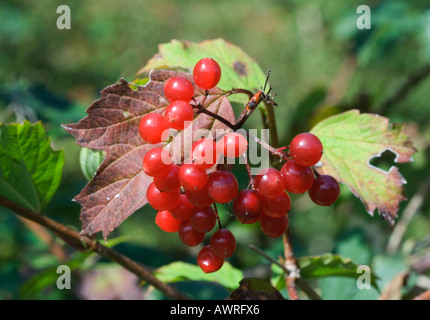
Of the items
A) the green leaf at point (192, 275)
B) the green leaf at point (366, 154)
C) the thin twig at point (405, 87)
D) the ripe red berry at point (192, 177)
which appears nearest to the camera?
the ripe red berry at point (192, 177)

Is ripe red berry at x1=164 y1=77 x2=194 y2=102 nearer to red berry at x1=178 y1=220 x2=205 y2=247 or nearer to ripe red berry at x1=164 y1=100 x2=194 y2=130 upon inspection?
ripe red berry at x1=164 y1=100 x2=194 y2=130

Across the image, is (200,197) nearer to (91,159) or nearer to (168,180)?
(168,180)

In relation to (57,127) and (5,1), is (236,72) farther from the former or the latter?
(5,1)

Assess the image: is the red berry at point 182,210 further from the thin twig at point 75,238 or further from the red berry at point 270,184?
the thin twig at point 75,238

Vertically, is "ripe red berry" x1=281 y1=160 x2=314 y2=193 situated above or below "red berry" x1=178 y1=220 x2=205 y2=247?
above

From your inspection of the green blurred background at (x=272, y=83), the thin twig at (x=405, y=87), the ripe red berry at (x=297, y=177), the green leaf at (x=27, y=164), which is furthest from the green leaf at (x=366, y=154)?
the thin twig at (x=405, y=87)

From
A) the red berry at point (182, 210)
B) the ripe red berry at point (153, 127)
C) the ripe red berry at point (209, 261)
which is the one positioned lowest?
the ripe red berry at point (209, 261)

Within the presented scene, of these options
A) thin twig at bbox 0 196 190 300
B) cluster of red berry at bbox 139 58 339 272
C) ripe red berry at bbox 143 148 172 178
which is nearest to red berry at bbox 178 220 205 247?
cluster of red berry at bbox 139 58 339 272
